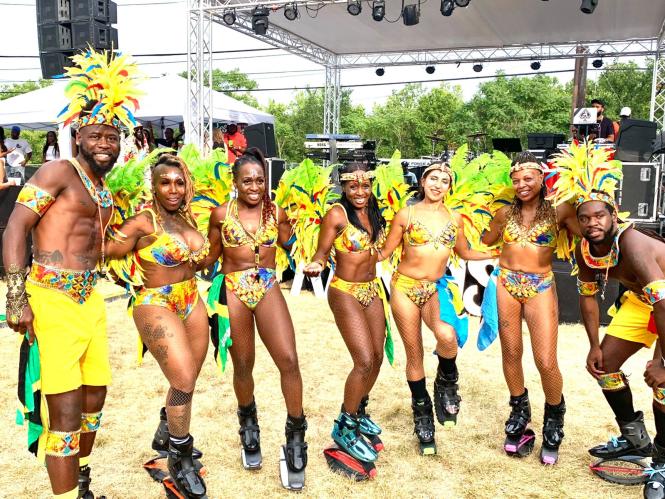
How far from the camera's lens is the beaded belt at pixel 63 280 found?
8.91 ft

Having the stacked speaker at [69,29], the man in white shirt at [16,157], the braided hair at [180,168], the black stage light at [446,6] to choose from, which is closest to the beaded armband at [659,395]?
the braided hair at [180,168]

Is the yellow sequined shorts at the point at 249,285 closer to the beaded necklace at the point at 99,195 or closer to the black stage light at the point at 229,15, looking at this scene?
the beaded necklace at the point at 99,195

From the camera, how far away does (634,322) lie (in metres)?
3.49

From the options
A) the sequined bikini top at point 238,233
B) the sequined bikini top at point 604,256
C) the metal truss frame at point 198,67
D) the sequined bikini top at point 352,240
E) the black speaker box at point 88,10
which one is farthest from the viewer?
the metal truss frame at point 198,67

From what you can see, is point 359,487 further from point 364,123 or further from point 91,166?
point 364,123

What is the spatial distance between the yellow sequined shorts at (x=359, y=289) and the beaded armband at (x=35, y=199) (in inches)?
67.4

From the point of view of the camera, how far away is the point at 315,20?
13898 millimetres

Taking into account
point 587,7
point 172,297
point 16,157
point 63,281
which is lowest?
point 172,297

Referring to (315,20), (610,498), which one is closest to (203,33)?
(315,20)

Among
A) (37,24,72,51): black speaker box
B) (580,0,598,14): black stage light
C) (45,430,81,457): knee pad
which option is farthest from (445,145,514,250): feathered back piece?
(580,0,598,14): black stage light

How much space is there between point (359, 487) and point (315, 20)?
41.0ft

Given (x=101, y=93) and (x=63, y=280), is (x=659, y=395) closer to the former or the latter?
(x=63, y=280)

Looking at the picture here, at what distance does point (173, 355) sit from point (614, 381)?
2.59 meters

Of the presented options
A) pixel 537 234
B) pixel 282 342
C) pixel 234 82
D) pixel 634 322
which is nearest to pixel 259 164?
pixel 282 342
